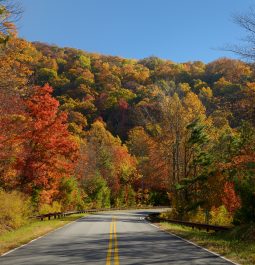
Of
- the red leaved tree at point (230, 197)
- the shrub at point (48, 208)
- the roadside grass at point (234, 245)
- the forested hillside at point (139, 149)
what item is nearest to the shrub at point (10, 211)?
the forested hillside at point (139, 149)

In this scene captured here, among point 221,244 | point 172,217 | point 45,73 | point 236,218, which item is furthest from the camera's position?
point 45,73

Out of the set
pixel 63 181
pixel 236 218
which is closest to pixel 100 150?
pixel 63 181

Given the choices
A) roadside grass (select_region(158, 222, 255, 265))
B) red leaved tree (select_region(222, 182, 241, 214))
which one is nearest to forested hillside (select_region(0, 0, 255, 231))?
red leaved tree (select_region(222, 182, 241, 214))

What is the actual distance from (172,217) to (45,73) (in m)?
87.8

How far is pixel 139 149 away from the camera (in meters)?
108

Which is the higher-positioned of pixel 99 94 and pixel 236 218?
pixel 99 94

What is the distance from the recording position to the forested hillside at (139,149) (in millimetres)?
20812

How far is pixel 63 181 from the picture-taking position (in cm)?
5331

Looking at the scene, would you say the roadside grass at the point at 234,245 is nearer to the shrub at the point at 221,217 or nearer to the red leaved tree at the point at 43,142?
the shrub at the point at 221,217

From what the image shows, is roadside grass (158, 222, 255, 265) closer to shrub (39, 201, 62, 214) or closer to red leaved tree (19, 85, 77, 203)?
red leaved tree (19, 85, 77, 203)

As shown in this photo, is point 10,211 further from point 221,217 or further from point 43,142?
point 221,217

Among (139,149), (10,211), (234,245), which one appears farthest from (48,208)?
(139,149)

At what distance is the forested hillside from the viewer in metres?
20.8

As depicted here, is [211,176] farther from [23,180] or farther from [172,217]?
[23,180]
